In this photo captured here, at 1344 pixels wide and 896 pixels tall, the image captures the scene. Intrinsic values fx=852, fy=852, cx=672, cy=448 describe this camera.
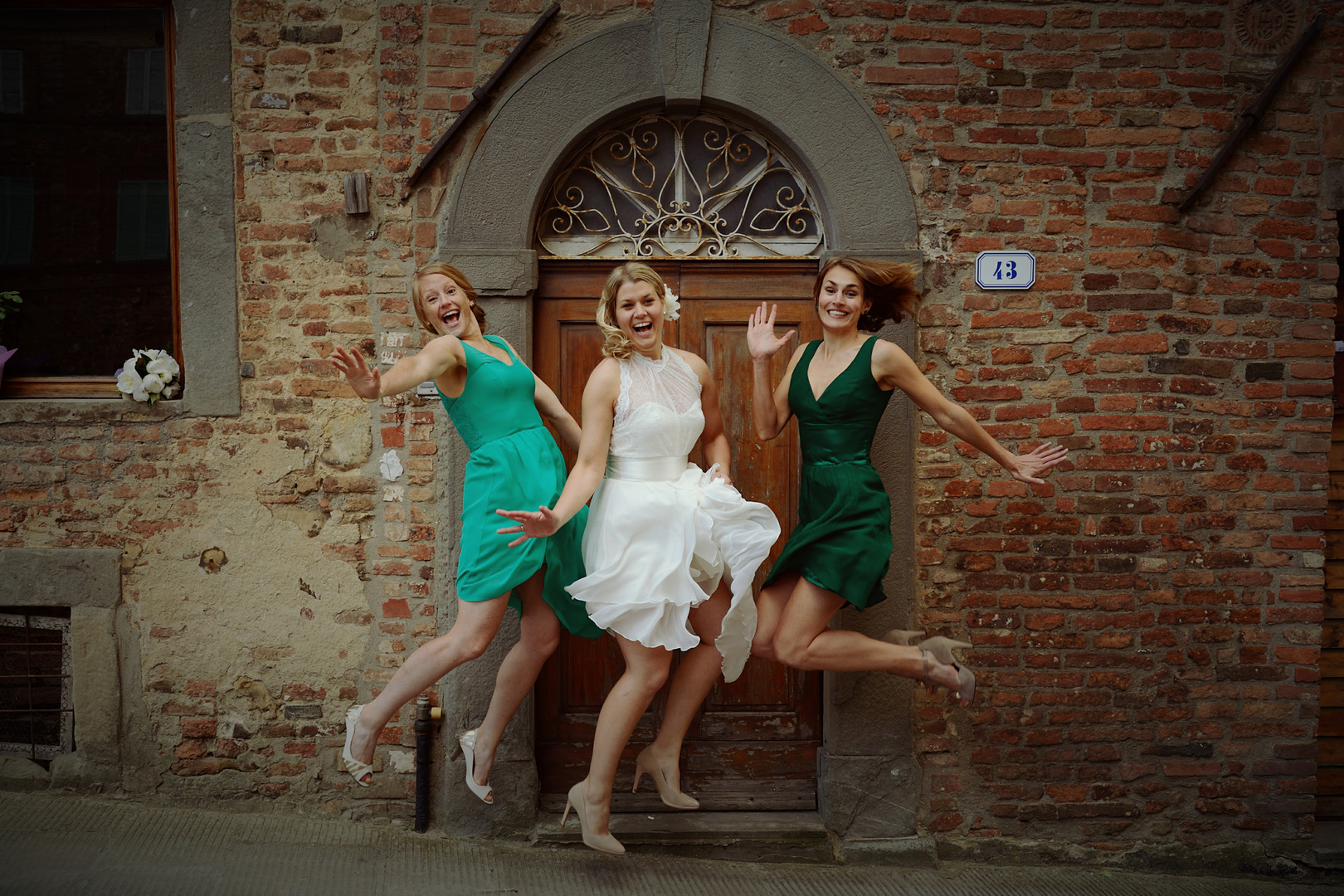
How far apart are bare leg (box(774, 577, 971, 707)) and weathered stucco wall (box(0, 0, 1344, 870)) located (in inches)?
21.8

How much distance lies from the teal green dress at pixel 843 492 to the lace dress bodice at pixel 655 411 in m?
0.44

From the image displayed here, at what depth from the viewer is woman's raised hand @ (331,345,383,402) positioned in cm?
282

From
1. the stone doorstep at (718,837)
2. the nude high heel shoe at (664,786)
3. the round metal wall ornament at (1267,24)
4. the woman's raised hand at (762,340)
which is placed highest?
the round metal wall ornament at (1267,24)

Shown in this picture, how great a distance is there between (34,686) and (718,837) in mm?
3218

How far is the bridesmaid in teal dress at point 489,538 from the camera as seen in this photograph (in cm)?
323

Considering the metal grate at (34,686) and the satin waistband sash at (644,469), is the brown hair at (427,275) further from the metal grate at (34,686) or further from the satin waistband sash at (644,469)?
the metal grate at (34,686)

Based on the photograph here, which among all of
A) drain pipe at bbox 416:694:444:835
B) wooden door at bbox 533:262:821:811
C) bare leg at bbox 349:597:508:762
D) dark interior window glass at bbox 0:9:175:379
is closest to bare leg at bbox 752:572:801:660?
wooden door at bbox 533:262:821:811

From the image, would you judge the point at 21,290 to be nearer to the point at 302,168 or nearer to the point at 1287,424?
the point at 302,168

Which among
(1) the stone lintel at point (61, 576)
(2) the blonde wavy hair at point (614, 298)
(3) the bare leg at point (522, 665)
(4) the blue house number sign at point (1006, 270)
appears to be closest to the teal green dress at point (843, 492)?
(2) the blonde wavy hair at point (614, 298)

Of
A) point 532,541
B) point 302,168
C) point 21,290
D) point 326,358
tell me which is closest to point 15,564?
point 21,290

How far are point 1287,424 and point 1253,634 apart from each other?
974mm

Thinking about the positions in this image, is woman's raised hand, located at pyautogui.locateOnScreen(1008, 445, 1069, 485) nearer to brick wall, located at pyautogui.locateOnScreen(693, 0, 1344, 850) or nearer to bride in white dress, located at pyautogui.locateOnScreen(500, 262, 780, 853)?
brick wall, located at pyautogui.locateOnScreen(693, 0, 1344, 850)

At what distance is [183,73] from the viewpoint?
375 cm

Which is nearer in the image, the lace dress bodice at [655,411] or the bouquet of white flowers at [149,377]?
the lace dress bodice at [655,411]
